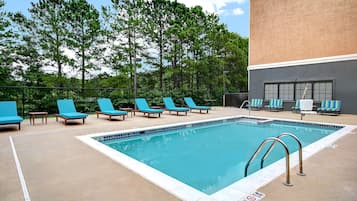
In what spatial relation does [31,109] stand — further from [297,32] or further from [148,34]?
[297,32]

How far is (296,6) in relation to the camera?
40.2 feet

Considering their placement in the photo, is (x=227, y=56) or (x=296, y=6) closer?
(x=296, y=6)

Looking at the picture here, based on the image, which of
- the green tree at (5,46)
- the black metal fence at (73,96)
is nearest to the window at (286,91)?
the black metal fence at (73,96)

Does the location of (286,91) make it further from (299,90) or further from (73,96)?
(73,96)

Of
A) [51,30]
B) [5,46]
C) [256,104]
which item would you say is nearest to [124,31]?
[51,30]

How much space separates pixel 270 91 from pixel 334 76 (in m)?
3.47

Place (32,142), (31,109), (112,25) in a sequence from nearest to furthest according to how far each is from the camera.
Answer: (32,142) → (31,109) → (112,25)

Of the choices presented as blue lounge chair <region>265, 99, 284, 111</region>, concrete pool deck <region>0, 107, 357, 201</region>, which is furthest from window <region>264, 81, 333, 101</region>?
concrete pool deck <region>0, 107, 357, 201</region>

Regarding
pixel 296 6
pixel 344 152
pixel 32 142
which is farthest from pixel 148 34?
pixel 344 152

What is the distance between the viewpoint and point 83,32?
1215 cm

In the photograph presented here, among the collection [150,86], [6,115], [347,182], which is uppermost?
[150,86]

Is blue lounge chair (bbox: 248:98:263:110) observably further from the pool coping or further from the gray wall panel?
the pool coping

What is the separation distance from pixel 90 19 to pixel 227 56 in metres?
12.0

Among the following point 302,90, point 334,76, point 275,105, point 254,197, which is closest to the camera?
point 254,197
